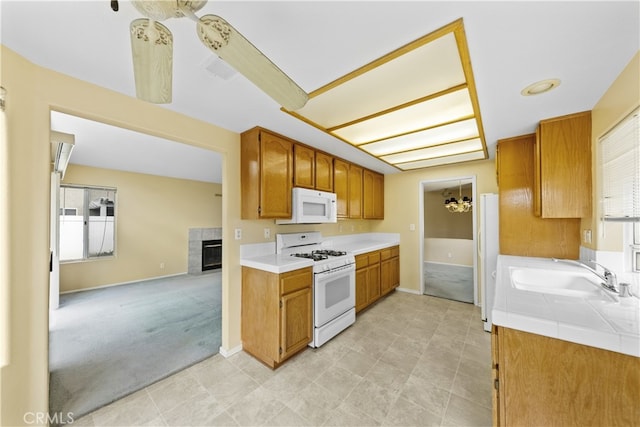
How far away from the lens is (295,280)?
2.17 metres

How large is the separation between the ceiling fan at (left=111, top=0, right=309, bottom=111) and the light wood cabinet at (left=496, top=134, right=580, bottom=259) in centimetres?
258

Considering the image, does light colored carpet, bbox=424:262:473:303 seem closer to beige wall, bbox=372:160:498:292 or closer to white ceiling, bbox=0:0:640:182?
beige wall, bbox=372:160:498:292

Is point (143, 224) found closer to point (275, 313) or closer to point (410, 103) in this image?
point (275, 313)

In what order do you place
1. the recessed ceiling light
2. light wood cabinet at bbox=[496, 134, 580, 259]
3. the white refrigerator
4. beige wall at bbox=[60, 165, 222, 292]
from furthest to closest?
beige wall at bbox=[60, 165, 222, 292]
the white refrigerator
light wood cabinet at bbox=[496, 134, 580, 259]
the recessed ceiling light

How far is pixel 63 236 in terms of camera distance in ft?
13.7

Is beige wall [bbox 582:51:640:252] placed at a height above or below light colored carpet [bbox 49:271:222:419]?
above

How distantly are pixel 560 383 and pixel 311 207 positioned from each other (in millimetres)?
2261

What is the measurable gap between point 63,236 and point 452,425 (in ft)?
20.6

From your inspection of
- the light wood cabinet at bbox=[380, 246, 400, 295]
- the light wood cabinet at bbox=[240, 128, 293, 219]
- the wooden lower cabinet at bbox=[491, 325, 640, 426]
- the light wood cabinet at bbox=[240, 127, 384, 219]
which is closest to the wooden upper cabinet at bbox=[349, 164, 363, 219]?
the light wood cabinet at bbox=[240, 127, 384, 219]

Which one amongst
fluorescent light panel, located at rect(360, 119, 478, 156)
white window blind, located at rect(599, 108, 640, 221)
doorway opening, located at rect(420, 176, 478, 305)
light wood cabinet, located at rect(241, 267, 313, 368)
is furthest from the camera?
doorway opening, located at rect(420, 176, 478, 305)

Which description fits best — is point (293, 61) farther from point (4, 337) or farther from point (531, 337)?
point (4, 337)

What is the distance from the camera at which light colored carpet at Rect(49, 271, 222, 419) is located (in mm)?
1812

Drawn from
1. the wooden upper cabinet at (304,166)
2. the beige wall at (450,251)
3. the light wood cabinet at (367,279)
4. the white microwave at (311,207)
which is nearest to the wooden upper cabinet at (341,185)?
the white microwave at (311,207)

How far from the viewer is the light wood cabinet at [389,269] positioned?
3.70 meters
